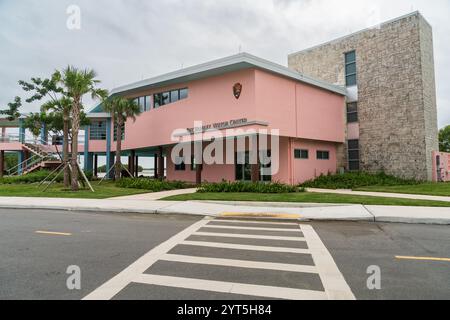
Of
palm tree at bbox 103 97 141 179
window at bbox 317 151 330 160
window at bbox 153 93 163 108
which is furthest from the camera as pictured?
window at bbox 153 93 163 108

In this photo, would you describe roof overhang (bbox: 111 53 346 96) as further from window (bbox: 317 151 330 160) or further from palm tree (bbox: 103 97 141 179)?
window (bbox: 317 151 330 160)

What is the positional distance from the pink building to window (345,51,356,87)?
1.38 meters

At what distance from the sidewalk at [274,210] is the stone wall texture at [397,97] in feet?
41.5

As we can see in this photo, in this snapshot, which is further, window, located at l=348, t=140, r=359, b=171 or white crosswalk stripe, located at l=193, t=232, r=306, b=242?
window, located at l=348, t=140, r=359, b=171

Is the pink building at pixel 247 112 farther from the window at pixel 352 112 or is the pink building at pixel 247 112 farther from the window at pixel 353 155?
the window at pixel 353 155

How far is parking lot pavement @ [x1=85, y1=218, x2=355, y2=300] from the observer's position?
400cm

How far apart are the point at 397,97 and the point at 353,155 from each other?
546 cm

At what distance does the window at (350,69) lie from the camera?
81.6 ft

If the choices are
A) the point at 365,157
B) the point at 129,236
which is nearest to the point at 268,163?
the point at 365,157

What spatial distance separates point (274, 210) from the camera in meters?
11.3

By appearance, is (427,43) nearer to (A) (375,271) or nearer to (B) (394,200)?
(B) (394,200)

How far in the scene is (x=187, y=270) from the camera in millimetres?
4898

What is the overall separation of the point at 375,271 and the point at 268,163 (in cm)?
1737

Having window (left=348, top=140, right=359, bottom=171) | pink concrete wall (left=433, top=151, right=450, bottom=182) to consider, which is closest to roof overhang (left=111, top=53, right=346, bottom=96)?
window (left=348, top=140, right=359, bottom=171)
